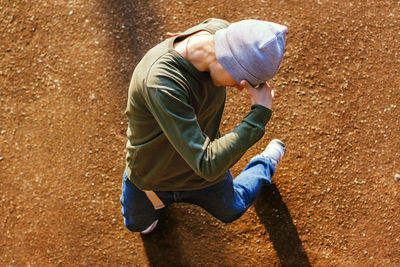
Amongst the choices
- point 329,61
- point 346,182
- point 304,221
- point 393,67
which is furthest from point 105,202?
point 393,67

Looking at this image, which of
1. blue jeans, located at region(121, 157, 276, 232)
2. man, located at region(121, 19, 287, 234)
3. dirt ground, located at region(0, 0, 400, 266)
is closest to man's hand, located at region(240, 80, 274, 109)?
man, located at region(121, 19, 287, 234)

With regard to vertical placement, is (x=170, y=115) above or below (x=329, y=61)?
above

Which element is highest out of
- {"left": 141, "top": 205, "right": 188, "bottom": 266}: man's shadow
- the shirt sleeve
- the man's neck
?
the man's neck

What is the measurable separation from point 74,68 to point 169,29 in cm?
86

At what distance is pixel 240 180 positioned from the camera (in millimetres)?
2623

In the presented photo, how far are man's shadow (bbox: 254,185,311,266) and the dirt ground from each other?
1cm

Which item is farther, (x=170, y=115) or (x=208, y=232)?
(x=208, y=232)

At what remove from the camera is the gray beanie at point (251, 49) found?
1581 millimetres

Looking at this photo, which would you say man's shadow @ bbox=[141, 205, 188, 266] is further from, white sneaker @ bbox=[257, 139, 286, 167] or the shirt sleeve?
the shirt sleeve

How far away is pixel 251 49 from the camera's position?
158cm

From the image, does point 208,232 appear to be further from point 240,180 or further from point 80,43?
point 80,43

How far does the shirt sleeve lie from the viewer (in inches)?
62.9

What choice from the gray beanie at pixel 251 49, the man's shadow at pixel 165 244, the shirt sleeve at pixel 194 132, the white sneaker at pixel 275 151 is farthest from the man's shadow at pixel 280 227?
the gray beanie at pixel 251 49

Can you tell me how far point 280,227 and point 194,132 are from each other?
166 centimetres
